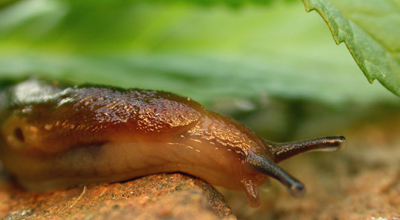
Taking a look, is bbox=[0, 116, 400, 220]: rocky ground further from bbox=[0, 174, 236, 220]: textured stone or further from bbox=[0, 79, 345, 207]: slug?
bbox=[0, 79, 345, 207]: slug

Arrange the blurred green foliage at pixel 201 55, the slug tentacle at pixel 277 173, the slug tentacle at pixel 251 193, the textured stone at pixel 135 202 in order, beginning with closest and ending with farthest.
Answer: the textured stone at pixel 135 202, the slug tentacle at pixel 277 173, the slug tentacle at pixel 251 193, the blurred green foliage at pixel 201 55

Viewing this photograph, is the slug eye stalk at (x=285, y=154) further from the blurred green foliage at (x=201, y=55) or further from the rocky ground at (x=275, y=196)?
the blurred green foliage at (x=201, y=55)

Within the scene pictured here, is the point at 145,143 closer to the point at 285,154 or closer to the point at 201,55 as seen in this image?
the point at 285,154

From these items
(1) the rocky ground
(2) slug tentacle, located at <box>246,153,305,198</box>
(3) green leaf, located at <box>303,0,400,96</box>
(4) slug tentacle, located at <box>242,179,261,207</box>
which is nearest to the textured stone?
(1) the rocky ground

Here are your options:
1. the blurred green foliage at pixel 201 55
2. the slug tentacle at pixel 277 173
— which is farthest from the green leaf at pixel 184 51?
the slug tentacle at pixel 277 173

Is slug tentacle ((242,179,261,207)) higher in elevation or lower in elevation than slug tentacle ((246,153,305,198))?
lower

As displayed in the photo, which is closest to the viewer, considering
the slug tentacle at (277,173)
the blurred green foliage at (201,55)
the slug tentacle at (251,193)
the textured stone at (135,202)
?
the textured stone at (135,202)

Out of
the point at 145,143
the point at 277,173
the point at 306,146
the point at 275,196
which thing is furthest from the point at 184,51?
the point at 277,173
